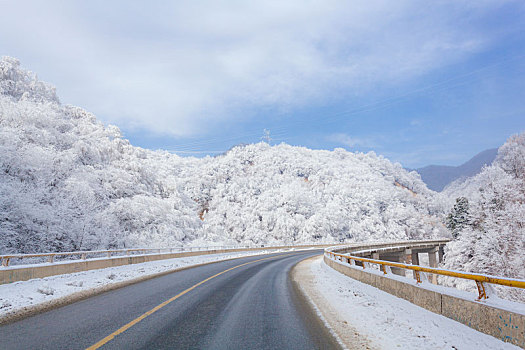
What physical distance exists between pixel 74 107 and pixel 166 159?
99.3 metres

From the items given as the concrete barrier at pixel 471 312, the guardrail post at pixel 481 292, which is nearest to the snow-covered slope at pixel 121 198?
the concrete barrier at pixel 471 312

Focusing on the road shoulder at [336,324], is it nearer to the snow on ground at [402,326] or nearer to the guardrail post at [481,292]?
the snow on ground at [402,326]

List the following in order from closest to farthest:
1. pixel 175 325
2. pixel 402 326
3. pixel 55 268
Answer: pixel 402 326 → pixel 175 325 → pixel 55 268

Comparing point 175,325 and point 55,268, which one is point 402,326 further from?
point 55,268

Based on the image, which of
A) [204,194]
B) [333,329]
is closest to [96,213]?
[333,329]

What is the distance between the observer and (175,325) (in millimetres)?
5719

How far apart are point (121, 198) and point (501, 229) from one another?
43846mm

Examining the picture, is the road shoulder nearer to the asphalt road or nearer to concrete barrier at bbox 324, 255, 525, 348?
the asphalt road

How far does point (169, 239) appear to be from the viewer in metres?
44.5

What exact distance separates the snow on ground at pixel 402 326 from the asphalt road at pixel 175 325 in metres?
0.85

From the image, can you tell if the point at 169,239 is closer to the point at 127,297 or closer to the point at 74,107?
the point at 74,107

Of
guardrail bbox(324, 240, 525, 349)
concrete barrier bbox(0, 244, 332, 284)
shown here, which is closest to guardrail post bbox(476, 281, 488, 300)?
guardrail bbox(324, 240, 525, 349)

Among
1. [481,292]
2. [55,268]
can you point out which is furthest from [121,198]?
[481,292]

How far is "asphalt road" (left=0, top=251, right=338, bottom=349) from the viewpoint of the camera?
4.69 m
